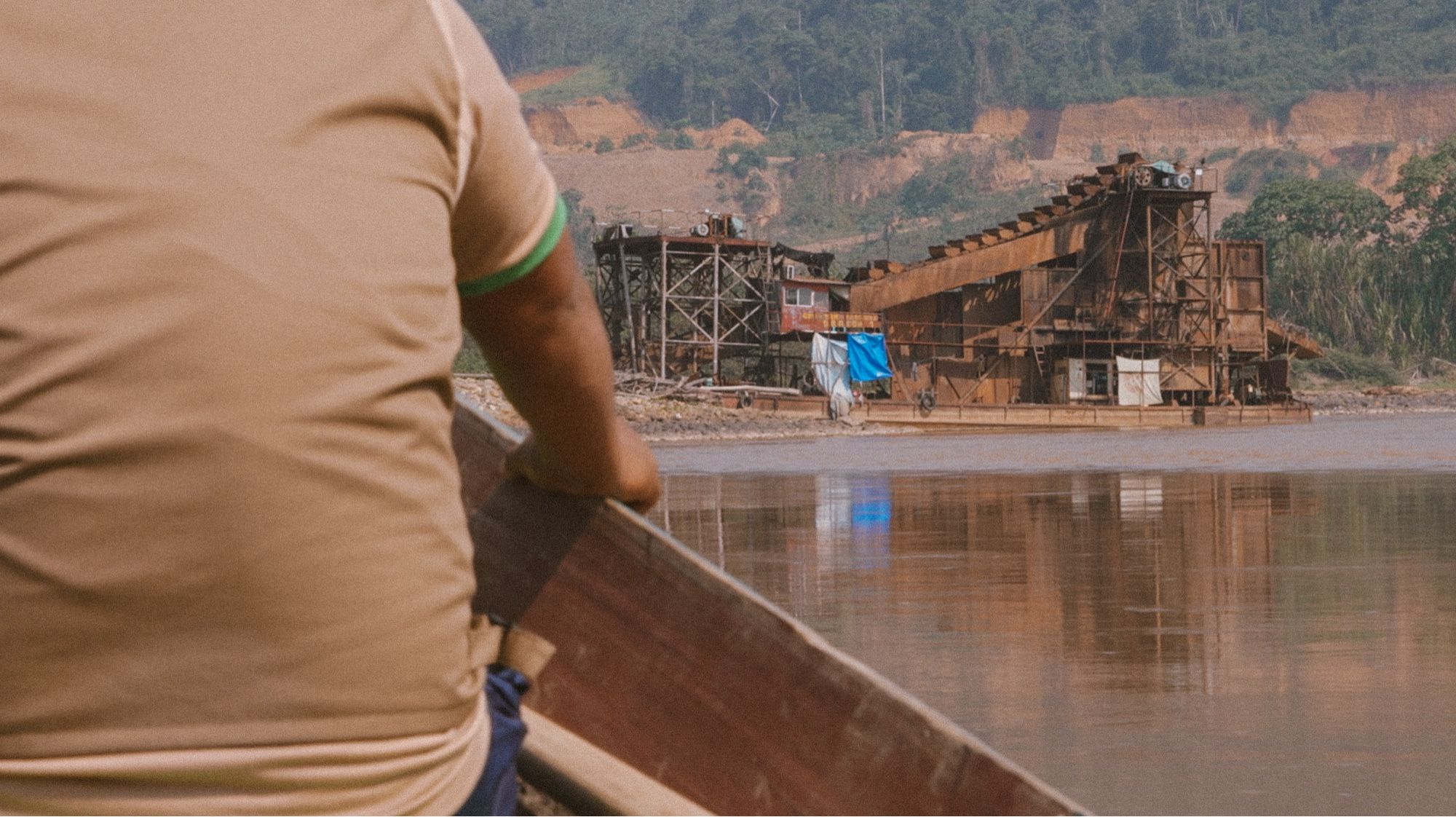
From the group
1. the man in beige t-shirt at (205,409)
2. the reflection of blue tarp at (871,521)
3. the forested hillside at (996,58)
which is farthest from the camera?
the forested hillside at (996,58)

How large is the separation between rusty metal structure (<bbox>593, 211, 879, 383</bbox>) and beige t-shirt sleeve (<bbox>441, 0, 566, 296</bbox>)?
127 ft

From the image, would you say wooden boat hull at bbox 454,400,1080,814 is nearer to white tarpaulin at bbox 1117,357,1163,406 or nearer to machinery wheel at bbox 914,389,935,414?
machinery wheel at bbox 914,389,935,414

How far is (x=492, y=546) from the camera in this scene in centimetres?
210

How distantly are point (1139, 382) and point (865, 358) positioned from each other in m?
7.14

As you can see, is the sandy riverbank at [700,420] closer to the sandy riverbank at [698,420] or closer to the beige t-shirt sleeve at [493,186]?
the sandy riverbank at [698,420]

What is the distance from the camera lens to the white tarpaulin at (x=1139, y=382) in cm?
4034

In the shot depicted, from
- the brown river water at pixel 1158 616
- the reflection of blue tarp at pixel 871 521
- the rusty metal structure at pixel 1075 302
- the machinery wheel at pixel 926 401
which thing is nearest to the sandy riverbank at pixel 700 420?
the machinery wheel at pixel 926 401

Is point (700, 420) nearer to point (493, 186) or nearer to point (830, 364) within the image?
point (830, 364)

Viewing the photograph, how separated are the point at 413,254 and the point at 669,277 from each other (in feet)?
138

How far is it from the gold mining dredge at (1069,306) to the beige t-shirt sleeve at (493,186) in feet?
122

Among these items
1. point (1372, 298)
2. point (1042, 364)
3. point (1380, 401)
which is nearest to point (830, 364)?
point (1042, 364)

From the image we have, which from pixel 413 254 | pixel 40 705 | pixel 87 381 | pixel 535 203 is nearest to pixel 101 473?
pixel 87 381

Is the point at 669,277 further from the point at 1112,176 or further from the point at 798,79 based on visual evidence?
the point at 798,79

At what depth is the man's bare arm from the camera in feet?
5.13
